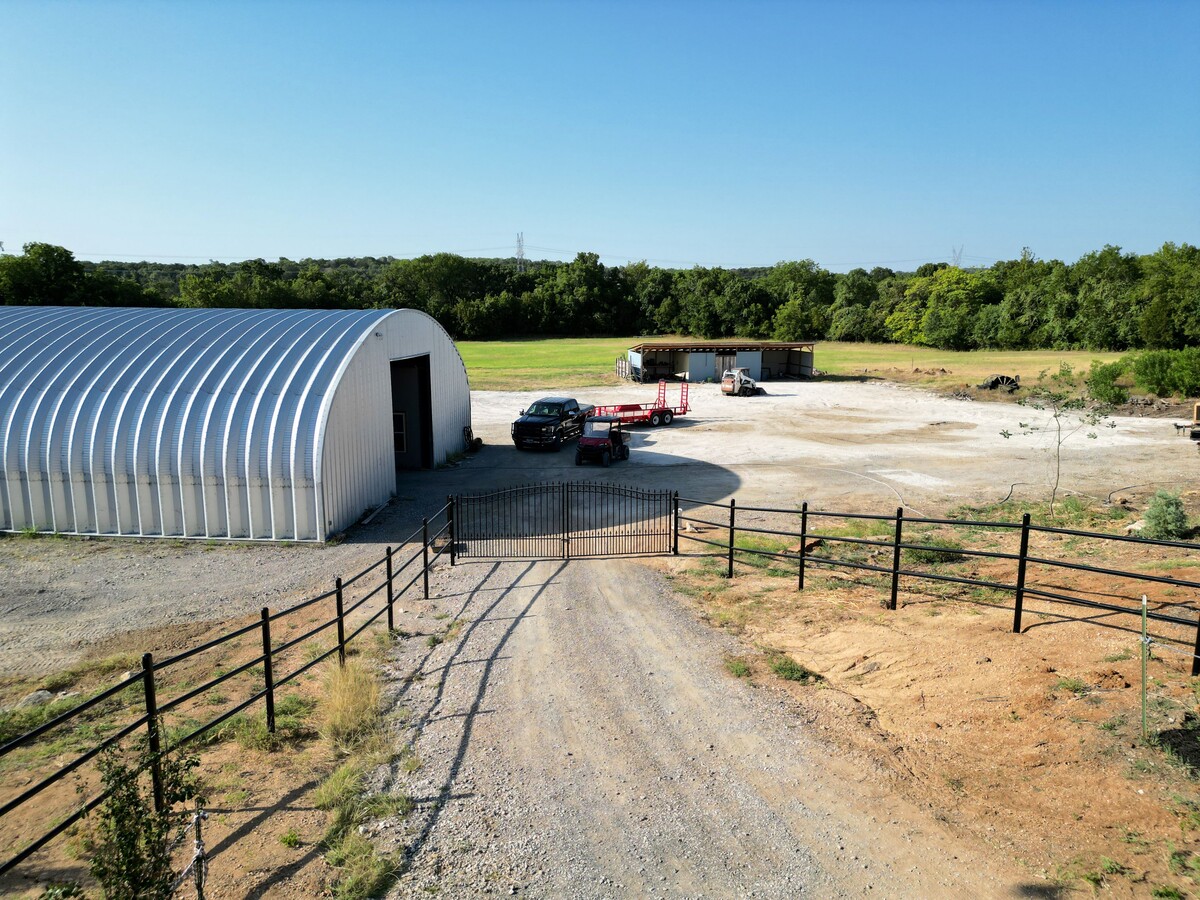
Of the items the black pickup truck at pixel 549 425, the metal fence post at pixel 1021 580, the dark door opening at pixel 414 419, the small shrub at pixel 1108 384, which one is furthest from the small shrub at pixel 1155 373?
the metal fence post at pixel 1021 580

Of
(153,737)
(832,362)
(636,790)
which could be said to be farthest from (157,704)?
(832,362)

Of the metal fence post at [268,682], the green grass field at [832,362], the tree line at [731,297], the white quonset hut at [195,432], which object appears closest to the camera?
the metal fence post at [268,682]

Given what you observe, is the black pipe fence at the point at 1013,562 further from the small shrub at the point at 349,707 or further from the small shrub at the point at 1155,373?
the small shrub at the point at 1155,373

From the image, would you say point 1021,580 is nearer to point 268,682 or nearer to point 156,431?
point 268,682

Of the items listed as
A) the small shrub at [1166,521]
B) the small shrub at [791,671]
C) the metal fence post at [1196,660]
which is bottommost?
the small shrub at [791,671]

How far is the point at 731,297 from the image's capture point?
113250mm

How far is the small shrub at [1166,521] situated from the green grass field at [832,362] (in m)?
43.3

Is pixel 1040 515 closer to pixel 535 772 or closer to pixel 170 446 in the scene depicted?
pixel 535 772

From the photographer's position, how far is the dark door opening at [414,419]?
29.5 m

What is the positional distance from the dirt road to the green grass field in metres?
48.8

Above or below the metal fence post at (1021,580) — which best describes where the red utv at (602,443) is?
below

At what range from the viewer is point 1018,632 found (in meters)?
10.5

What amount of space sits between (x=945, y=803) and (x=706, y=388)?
5118 cm

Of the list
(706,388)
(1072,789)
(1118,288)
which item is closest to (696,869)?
(1072,789)
